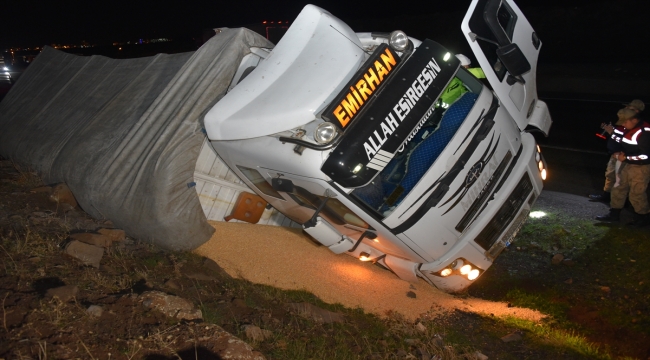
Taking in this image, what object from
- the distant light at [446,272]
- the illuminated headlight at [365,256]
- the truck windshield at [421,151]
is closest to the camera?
the truck windshield at [421,151]

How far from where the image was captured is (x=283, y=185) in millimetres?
4809

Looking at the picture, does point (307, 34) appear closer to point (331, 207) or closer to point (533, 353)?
point (331, 207)

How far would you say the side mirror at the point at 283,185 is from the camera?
15.6 ft

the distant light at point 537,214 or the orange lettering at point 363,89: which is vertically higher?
the orange lettering at point 363,89

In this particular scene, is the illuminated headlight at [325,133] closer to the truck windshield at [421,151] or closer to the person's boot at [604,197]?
the truck windshield at [421,151]

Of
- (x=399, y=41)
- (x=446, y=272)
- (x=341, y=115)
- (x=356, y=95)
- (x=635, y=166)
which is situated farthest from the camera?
(x=635, y=166)

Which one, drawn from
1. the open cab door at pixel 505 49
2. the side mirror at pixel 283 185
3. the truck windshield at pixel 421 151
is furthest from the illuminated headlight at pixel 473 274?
the side mirror at pixel 283 185

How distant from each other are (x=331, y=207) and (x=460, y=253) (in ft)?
4.19

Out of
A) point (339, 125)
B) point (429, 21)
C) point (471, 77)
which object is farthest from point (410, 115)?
point (429, 21)

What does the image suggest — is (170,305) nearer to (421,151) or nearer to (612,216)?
(421,151)

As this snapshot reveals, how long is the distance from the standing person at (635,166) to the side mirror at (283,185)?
158 inches

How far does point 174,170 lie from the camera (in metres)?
5.77

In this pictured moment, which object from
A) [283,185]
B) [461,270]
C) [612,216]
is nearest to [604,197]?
[612,216]

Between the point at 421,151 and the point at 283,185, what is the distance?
1312 millimetres
